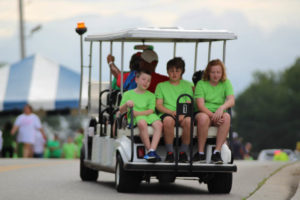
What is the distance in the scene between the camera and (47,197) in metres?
11.5

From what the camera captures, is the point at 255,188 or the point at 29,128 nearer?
the point at 255,188

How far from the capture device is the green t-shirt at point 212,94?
1245cm

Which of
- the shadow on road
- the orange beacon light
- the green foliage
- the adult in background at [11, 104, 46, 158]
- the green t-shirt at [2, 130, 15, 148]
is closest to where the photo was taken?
the shadow on road

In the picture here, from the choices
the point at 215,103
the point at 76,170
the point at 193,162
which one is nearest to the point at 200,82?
the point at 215,103

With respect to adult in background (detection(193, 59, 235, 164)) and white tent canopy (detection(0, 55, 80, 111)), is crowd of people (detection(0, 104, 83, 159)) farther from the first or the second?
adult in background (detection(193, 59, 235, 164))

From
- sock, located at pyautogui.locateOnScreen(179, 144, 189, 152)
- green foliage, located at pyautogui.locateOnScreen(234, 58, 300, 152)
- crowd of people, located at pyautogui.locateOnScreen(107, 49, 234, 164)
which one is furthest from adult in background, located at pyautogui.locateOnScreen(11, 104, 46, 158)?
green foliage, located at pyautogui.locateOnScreen(234, 58, 300, 152)

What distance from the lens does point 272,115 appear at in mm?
132125

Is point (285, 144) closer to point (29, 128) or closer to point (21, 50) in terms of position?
point (21, 50)

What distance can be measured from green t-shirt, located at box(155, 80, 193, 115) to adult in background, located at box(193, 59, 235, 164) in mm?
158

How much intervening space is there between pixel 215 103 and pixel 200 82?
363mm

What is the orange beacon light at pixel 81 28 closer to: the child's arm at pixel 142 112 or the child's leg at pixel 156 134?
the child's arm at pixel 142 112

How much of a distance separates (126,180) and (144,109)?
3.26ft

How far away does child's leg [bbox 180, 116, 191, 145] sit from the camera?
472 inches

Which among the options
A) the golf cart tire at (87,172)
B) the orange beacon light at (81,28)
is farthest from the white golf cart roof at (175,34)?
the golf cart tire at (87,172)
